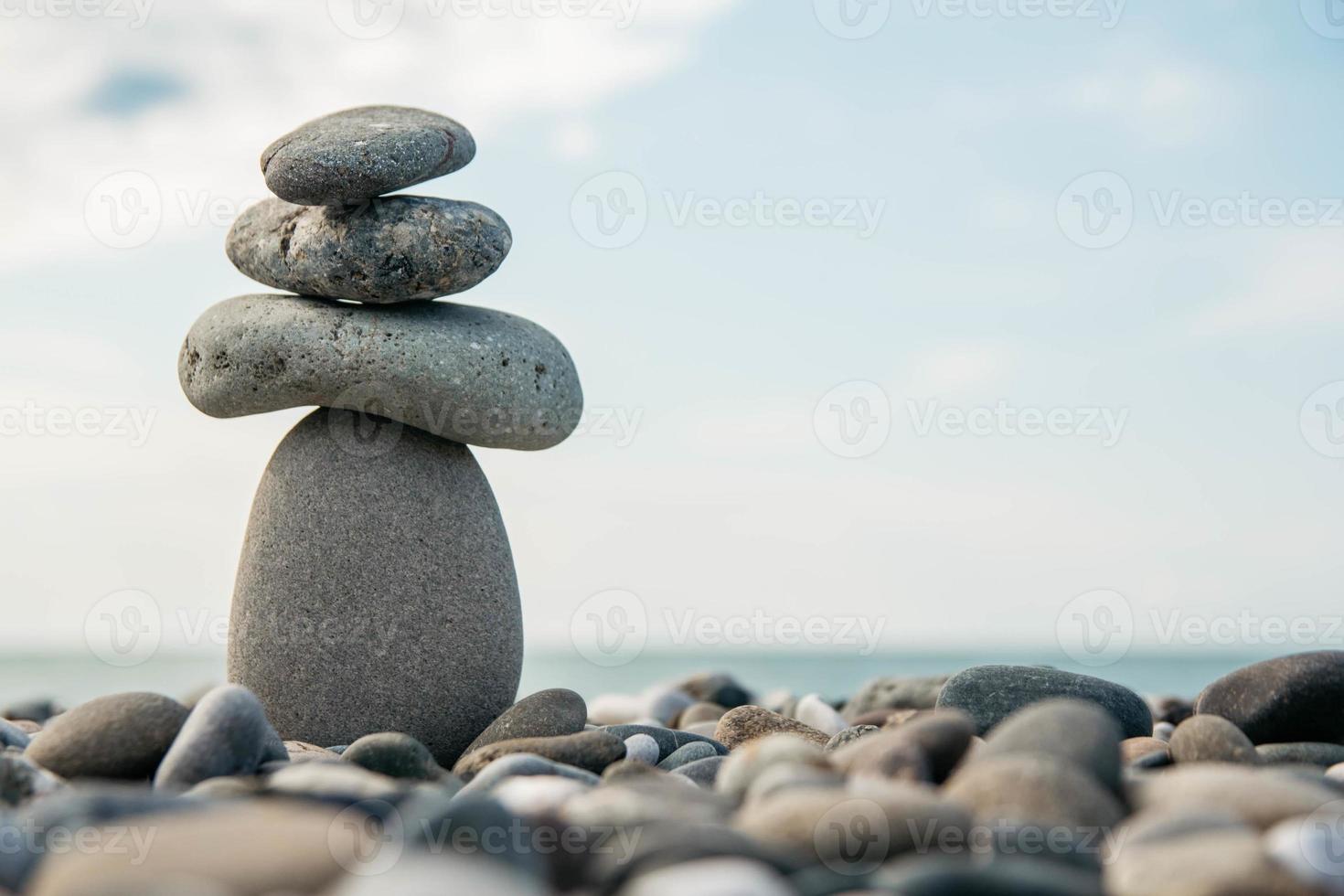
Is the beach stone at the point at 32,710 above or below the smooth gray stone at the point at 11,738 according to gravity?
below

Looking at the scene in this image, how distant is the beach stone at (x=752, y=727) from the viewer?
6262 millimetres

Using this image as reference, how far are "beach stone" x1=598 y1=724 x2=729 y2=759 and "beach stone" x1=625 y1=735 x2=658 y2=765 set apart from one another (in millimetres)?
132

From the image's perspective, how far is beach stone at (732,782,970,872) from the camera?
296 centimetres

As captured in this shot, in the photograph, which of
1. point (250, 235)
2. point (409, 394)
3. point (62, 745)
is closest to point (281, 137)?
point (250, 235)

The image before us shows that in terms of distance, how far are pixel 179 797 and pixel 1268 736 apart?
184 inches

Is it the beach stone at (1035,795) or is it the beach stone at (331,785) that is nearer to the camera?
the beach stone at (1035,795)

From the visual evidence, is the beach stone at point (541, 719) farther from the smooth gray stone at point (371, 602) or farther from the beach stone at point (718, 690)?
the beach stone at point (718, 690)

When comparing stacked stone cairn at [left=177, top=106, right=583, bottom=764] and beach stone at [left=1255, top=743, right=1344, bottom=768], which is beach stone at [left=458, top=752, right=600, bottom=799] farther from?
beach stone at [left=1255, top=743, right=1344, bottom=768]

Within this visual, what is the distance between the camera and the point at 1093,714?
3.69m

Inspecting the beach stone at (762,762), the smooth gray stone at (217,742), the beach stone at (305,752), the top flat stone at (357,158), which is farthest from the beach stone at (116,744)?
the top flat stone at (357,158)

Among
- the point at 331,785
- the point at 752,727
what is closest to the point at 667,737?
the point at 752,727

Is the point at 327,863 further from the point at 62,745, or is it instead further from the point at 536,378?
the point at 536,378

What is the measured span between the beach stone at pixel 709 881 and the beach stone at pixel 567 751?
7.21 ft

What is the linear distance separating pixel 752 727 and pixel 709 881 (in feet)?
12.9
